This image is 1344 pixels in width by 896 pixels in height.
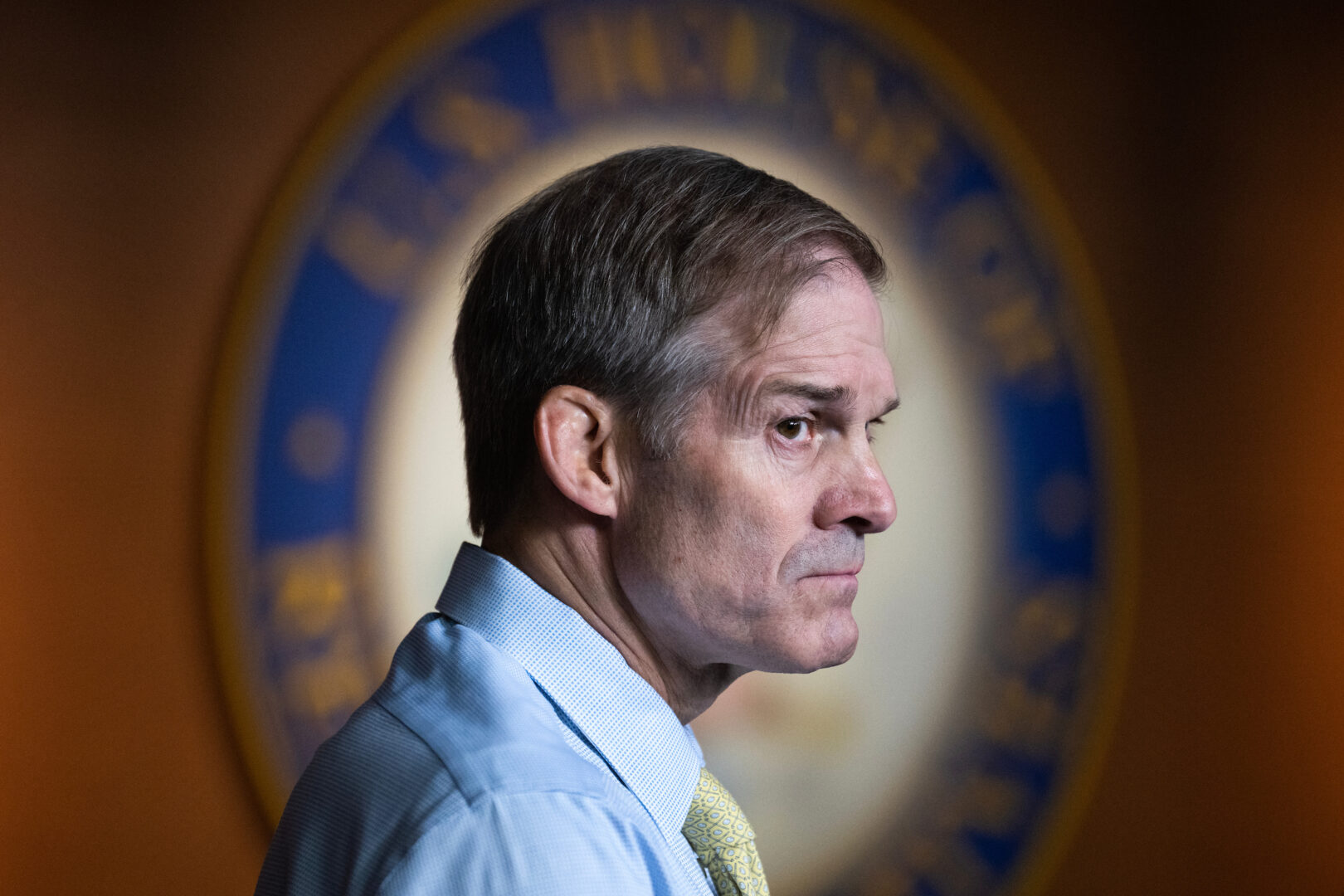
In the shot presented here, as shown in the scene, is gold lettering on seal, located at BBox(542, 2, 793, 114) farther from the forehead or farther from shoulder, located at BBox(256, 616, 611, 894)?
shoulder, located at BBox(256, 616, 611, 894)

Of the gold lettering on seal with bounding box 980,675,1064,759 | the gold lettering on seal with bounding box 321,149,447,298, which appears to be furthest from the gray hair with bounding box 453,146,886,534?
the gold lettering on seal with bounding box 980,675,1064,759

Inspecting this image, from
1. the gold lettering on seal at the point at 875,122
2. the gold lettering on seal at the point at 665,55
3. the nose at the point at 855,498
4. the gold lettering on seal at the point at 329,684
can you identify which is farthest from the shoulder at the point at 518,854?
the gold lettering on seal at the point at 875,122

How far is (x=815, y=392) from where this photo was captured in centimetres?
102

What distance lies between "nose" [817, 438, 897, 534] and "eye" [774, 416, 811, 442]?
4 cm

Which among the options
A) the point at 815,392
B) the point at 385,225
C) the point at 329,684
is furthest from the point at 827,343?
the point at 329,684

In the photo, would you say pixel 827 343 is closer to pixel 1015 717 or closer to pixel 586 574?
pixel 586 574

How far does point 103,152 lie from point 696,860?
56.7 inches

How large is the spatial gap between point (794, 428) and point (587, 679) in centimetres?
30

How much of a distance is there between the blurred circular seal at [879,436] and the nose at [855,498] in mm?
998

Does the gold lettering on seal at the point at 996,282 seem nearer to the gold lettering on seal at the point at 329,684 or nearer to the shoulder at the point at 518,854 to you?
the gold lettering on seal at the point at 329,684

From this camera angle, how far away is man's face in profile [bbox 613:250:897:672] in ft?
3.30

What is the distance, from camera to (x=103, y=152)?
1.80 metres

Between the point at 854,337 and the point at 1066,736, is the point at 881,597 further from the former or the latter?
the point at 854,337

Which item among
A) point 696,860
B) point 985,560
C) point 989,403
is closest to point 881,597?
point 985,560
